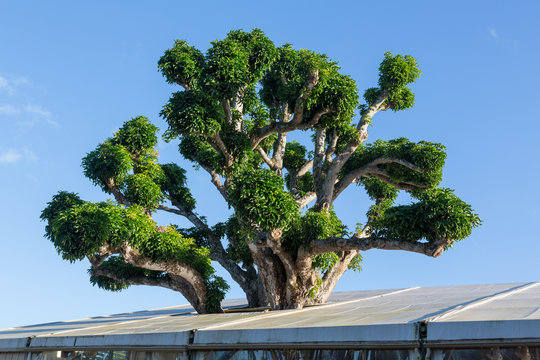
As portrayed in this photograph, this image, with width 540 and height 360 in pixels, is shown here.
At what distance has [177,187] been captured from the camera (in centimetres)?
1659

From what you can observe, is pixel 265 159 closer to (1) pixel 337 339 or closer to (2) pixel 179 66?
(2) pixel 179 66

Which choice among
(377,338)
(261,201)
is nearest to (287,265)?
(261,201)

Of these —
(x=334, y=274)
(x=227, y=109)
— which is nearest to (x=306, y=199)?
(x=334, y=274)

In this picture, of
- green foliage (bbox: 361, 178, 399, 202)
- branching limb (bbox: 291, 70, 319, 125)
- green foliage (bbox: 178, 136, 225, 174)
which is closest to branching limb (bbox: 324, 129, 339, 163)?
green foliage (bbox: 361, 178, 399, 202)

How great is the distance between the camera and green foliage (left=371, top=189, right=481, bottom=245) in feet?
34.1

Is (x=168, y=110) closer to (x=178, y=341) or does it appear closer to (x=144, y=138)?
(x=144, y=138)

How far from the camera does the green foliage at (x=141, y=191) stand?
14.7 metres

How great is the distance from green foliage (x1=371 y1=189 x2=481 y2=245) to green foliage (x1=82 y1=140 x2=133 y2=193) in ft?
24.4

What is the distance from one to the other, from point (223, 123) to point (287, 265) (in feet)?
13.5

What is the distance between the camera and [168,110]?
13.0 metres

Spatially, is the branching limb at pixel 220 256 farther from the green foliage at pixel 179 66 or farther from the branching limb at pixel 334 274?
the green foliage at pixel 179 66

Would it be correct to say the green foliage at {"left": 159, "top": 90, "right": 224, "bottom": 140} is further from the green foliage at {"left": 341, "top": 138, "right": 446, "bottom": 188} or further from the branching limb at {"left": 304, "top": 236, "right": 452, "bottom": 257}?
the green foliage at {"left": 341, "top": 138, "right": 446, "bottom": 188}

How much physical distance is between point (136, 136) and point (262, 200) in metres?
6.37

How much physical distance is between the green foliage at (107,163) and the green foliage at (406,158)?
646cm
